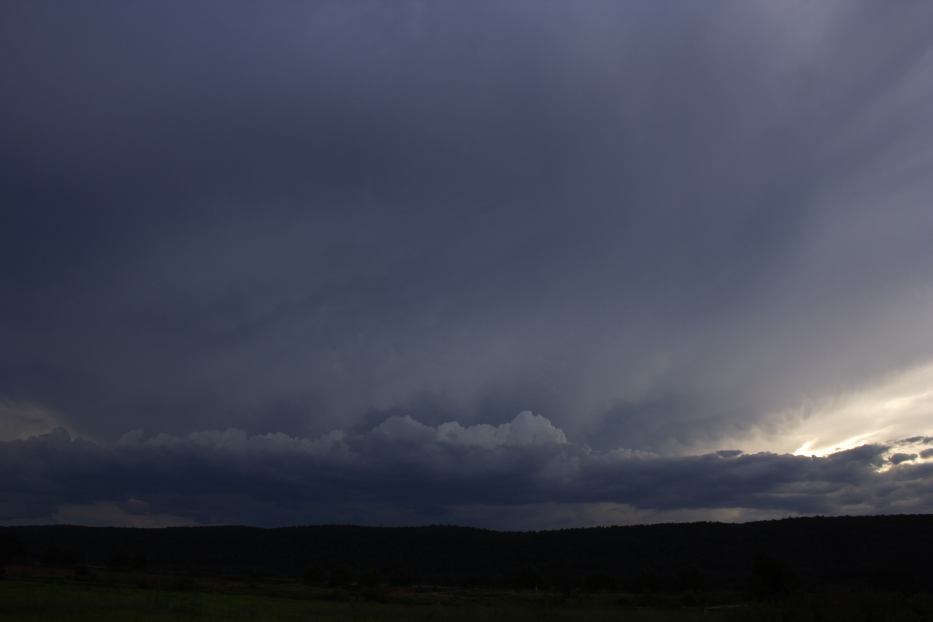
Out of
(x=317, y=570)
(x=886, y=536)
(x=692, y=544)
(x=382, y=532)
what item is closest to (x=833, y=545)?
(x=886, y=536)

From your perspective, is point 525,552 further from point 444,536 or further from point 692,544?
point 692,544

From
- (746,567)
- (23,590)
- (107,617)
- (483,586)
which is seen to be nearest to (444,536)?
(483,586)

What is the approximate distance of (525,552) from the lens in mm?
179125

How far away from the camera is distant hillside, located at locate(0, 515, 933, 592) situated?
116 m

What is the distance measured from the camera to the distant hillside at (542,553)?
116m

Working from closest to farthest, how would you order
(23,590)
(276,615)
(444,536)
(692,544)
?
1. (276,615)
2. (23,590)
3. (692,544)
4. (444,536)

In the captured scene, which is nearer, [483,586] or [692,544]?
[483,586]

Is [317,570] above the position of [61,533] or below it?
below

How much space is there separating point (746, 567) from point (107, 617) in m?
122

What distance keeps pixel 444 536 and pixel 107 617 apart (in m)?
156

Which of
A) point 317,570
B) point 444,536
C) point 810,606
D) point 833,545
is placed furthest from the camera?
point 444,536

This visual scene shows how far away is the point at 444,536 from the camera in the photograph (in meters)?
191

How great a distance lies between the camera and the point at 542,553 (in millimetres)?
176500

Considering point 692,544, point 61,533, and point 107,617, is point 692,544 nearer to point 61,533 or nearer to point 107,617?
point 107,617
